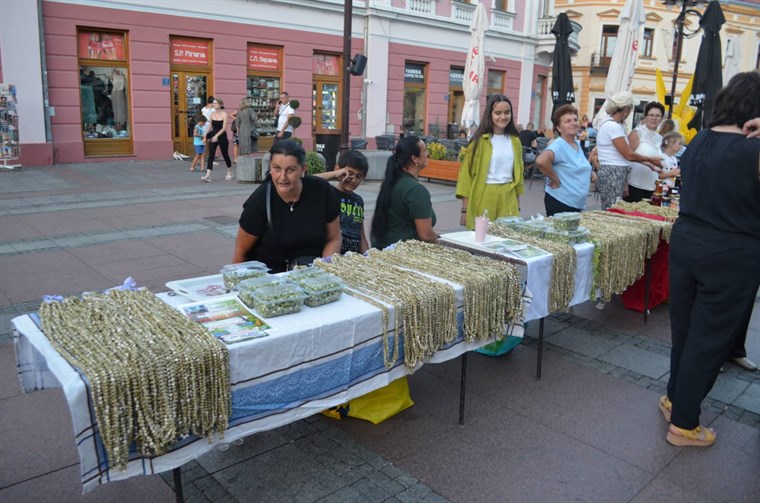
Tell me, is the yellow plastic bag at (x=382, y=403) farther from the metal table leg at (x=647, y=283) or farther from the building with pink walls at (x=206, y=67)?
the building with pink walls at (x=206, y=67)

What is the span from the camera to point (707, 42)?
10797 mm

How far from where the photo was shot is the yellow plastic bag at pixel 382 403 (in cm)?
335

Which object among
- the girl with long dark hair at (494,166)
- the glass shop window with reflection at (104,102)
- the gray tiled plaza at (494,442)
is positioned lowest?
the gray tiled plaza at (494,442)

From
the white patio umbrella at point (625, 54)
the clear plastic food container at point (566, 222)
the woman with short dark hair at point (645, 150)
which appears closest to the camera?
the clear plastic food container at point (566, 222)

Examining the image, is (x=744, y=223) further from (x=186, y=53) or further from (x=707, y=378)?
(x=186, y=53)

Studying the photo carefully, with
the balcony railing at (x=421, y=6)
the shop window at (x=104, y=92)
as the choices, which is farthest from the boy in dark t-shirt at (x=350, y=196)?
the balcony railing at (x=421, y=6)

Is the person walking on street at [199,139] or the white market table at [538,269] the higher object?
the person walking on street at [199,139]

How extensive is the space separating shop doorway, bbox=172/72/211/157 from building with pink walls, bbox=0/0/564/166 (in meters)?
0.03

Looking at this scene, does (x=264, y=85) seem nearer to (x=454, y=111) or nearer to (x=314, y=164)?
(x=314, y=164)

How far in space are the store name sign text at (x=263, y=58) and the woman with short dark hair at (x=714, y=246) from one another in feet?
48.3

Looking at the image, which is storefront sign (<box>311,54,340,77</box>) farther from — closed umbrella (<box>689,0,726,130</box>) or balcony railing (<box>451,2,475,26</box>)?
closed umbrella (<box>689,0,726,130</box>)

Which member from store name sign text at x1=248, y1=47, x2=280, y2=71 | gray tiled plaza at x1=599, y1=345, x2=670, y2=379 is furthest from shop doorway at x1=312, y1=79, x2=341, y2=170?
gray tiled plaza at x1=599, y1=345, x2=670, y2=379

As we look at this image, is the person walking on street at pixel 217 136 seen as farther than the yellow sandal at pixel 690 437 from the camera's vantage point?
Yes

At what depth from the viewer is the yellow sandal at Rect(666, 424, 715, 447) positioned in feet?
10.5
